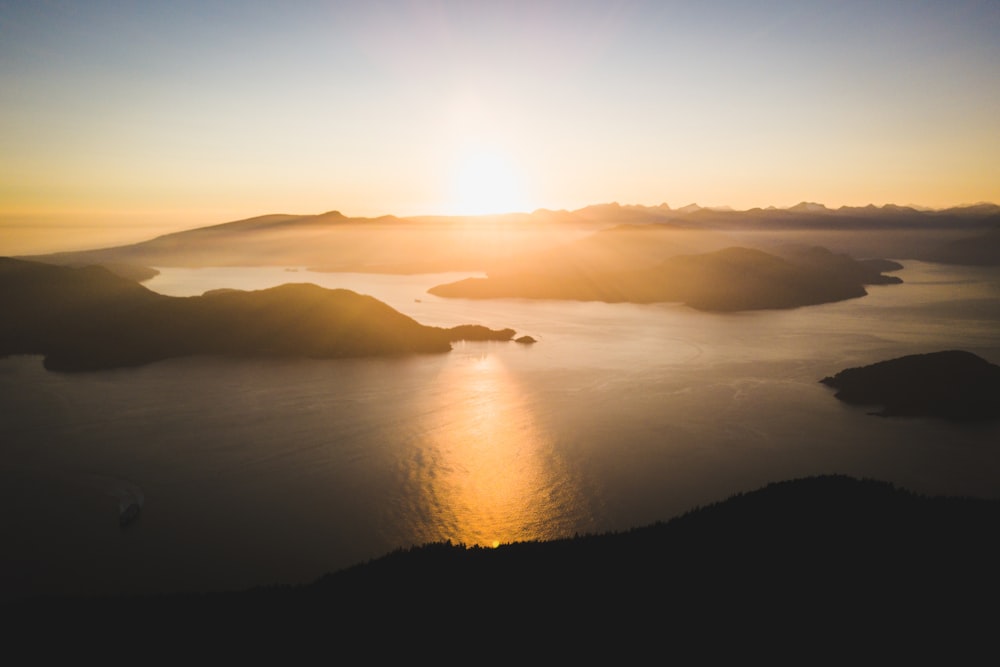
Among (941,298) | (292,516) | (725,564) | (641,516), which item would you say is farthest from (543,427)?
(941,298)

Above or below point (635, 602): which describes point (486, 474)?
below

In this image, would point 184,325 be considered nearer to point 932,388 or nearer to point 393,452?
point 393,452

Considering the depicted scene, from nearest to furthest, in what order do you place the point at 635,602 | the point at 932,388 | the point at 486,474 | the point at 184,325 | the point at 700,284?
the point at 635,602
the point at 486,474
the point at 932,388
the point at 184,325
the point at 700,284

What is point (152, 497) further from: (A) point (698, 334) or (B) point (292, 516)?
(A) point (698, 334)

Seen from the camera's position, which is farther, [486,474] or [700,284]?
[700,284]

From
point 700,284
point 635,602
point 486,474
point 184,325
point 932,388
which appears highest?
point 184,325

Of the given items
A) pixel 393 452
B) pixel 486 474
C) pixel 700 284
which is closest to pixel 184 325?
pixel 393 452
